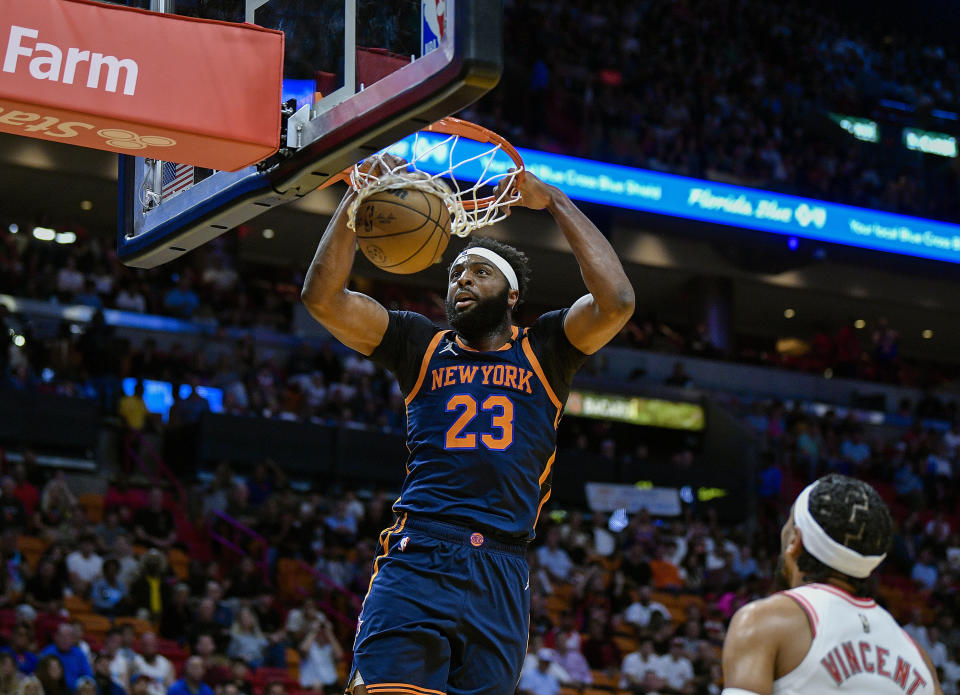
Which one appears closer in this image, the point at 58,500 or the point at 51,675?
the point at 51,675

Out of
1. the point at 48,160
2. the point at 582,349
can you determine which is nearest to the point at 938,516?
the point at 48,160

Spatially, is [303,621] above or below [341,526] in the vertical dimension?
above

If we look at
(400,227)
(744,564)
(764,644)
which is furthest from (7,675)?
(744,564)

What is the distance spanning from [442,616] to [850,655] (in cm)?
140

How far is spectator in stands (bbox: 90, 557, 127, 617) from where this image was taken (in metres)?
12.0

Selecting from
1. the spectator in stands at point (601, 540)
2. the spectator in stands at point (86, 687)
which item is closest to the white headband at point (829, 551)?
the spectator in stands at point (86, 687)

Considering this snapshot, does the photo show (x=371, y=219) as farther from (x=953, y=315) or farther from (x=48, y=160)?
(x=953, y=315)

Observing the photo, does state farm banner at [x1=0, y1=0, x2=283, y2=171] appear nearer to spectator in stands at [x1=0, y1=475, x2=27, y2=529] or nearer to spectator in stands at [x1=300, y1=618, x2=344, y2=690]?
spectator in stands at [x1=300, y1=618, x2=344, y2=690]

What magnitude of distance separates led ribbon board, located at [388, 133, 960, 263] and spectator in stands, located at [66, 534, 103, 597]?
402 inches

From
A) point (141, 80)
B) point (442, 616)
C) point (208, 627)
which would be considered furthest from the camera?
point (208, 627)

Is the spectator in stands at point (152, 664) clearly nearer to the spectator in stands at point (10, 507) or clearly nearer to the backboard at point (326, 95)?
the spectator in stands at point (10, 507)

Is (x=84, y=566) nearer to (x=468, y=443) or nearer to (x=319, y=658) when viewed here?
(x=319, y=658)

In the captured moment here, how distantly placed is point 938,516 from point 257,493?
11.1 m

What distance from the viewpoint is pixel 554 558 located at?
15.8 meters
